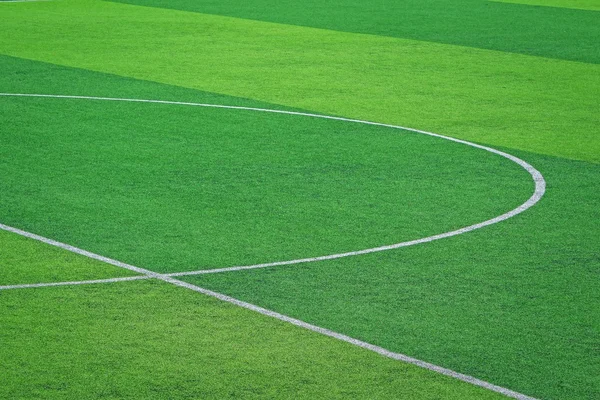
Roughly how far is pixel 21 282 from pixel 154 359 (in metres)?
1.37

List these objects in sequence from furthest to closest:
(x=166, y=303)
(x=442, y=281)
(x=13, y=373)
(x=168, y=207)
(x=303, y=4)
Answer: (x=303, y=4) < (x=168, y=207) < (x=442, y=281) < (x=166, y=303) < (x=13, y=373)

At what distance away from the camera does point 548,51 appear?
17.0 m

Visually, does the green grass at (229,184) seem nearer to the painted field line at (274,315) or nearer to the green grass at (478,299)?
the painted field line at (274,315)

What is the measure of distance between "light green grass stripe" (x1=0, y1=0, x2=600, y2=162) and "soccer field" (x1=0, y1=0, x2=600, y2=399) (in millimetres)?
62

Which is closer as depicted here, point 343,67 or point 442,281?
point 442,281

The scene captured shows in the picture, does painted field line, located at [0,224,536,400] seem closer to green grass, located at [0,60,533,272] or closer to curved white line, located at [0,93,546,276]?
green grass, located at [0,60,533,272]

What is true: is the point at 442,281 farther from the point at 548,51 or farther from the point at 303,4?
the point at 303,4

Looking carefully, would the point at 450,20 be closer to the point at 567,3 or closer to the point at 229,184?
the point at 567,3

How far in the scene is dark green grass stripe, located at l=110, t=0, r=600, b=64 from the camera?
702 inches

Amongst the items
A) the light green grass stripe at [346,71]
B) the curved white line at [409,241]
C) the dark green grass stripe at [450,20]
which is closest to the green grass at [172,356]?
the curved white line at [409,241]

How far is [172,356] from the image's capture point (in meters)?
5.55

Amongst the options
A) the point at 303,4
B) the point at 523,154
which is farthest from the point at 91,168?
the point at 303,4

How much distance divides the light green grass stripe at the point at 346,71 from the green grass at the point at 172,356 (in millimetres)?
4963

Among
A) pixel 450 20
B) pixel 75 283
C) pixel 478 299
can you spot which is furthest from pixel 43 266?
pixel 450 20
